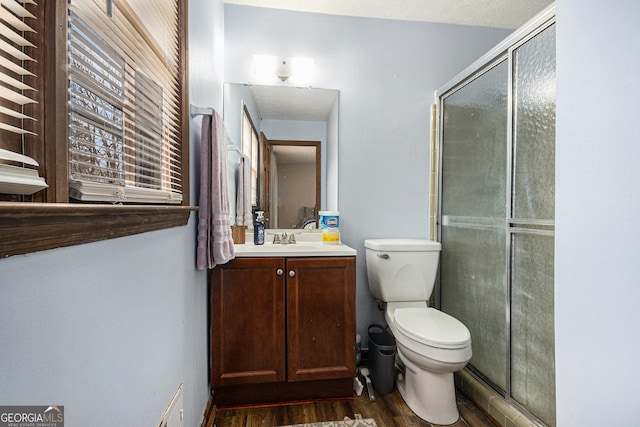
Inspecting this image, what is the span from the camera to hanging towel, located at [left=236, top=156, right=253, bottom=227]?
189 cm

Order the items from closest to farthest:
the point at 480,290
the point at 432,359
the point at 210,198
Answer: the point at 210,198, the point at 432,359, the point at 480,290

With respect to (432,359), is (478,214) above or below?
above

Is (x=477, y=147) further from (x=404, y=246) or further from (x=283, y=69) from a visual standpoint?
(x=283, y=69)

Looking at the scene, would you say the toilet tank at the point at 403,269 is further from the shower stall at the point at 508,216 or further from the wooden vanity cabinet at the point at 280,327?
the wooden vanity cabinet at the point at 280,327

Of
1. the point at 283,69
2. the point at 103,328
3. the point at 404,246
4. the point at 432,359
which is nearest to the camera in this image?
the point at 103,328

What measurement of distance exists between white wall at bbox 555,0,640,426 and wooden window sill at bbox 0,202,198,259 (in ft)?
4.02

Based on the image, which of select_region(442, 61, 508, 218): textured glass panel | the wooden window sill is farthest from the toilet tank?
the wooden window sill

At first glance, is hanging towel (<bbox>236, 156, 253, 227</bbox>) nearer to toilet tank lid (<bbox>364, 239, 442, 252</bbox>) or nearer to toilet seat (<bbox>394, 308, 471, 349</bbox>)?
toilet tank lid (<bbox>364, 239, 442, 252</bbox>)

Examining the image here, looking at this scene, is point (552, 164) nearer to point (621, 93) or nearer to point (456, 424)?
point (621, 93)

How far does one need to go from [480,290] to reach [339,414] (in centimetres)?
108

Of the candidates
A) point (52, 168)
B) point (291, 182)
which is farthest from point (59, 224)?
point (291, 182)

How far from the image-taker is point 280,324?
152 centimetres

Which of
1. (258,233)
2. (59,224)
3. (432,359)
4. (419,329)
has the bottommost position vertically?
(432,359)

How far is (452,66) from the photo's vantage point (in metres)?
2.18
